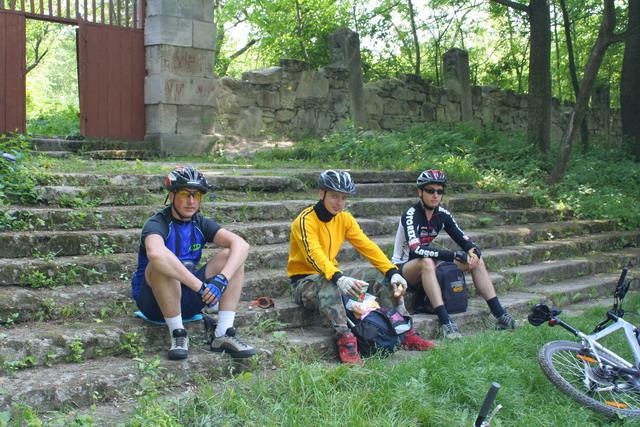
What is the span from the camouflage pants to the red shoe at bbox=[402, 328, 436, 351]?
0.30 metres

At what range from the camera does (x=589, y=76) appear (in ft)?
35.2

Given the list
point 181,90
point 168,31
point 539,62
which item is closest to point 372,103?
point 539,62

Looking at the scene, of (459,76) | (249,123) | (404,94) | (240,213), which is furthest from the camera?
(459,76)

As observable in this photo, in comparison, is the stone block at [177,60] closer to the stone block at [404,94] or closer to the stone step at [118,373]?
the stone block at [404,94]

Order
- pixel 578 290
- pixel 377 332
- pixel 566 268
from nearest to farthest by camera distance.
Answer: pixel 377 332
pixel 578 290
pixel 566 268

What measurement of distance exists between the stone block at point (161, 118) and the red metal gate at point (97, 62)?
128 millimetres

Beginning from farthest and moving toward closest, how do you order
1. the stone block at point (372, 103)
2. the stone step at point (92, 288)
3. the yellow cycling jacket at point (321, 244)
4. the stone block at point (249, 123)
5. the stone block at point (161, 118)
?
the stone block at point (372, 103) → the stone block at point (249, 123) → the stone block at point (161, 118) → the yellow cycling jacket at point (321, 244) → the stone step at point (92, 288)

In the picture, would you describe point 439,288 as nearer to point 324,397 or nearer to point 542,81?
point 324,397

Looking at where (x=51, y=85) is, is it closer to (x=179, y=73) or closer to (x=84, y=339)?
(x=179, y=73)

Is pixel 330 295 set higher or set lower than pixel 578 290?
higher

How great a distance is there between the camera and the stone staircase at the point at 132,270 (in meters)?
3.96

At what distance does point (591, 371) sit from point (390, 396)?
155cm

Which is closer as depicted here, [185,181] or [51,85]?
[185,181]

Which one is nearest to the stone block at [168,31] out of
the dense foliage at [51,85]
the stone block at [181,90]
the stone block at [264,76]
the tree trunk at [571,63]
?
the stone block at [181,90]
